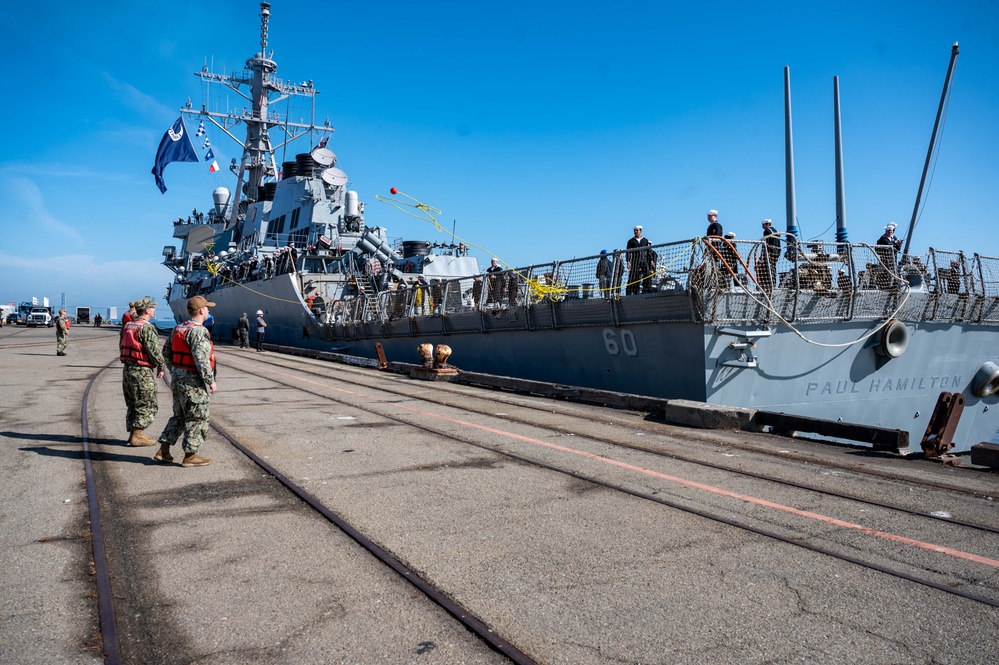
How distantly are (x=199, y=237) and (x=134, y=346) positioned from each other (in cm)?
4222

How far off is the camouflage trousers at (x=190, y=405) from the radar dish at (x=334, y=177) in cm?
2634

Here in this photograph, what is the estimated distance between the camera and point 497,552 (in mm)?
4445

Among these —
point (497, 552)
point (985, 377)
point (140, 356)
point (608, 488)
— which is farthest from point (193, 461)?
point (985, 377)

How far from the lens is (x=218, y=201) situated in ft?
156

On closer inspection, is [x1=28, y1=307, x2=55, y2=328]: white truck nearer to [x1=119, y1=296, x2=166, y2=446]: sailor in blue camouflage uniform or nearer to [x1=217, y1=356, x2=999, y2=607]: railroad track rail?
[x1=217, y1=356, x2=999, y2=607]: railroad track rail

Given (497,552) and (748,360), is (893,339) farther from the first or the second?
(497,552)

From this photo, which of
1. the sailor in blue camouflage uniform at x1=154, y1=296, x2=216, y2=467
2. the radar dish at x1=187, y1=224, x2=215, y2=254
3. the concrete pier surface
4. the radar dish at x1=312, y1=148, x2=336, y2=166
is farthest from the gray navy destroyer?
the radar dish at x1=187, y1=224, x2=215, y2=254

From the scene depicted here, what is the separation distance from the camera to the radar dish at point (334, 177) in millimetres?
31359

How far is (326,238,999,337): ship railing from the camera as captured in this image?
11289 millimetres

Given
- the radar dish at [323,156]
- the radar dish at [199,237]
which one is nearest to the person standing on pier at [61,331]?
the radar dish at [323,156]

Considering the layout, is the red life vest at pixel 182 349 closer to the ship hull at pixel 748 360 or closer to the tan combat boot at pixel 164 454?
the tan combat boot at pixel 164 454

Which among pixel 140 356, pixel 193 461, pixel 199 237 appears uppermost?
pixel 199 237

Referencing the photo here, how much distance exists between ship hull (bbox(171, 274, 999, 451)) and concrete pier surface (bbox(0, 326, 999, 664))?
3.10m

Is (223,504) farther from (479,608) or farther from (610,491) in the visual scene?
(610,491)
